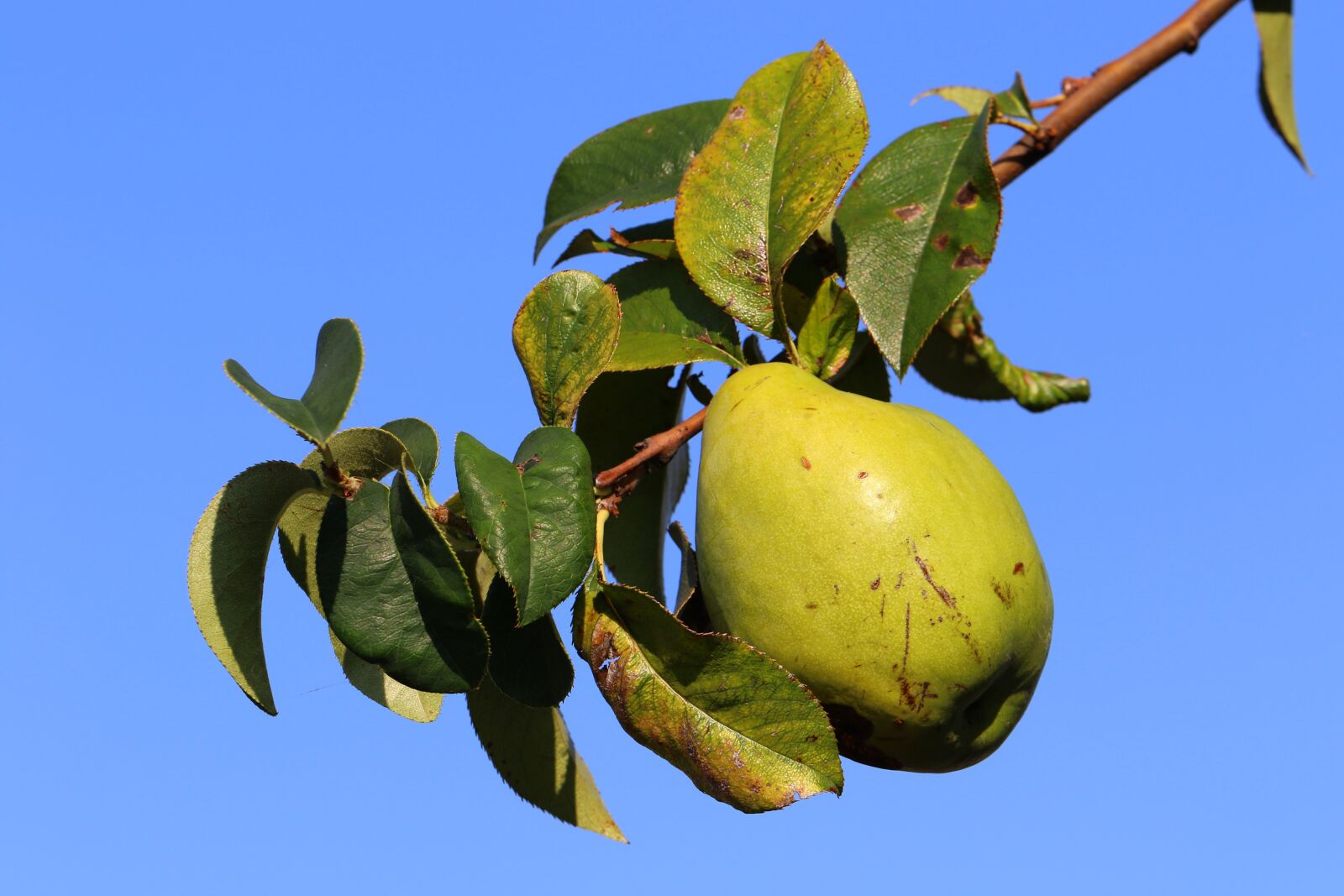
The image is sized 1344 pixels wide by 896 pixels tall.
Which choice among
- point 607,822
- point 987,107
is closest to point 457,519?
point 607,822

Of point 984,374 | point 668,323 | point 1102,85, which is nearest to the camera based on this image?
point 668,323

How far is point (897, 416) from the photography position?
1.40 m

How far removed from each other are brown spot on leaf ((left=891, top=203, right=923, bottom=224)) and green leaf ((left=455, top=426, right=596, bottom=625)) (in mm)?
468

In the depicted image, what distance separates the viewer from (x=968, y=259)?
1.45 meters

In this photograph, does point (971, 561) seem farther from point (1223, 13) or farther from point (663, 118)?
point (1223, 13)

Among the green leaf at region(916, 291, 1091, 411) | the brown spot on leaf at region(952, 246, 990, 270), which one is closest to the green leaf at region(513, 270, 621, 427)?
the brown spot on leaf at region(952, 246, 990, 270)

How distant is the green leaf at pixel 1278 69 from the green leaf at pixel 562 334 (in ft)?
2.82

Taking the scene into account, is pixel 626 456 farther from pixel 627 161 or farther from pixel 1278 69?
pixel 1278 69

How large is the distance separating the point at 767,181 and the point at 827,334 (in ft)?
0.60

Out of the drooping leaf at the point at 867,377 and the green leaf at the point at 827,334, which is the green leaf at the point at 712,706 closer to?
the green leaf at the point at 827,334

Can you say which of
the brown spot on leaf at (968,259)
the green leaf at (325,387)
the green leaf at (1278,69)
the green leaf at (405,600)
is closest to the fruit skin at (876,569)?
the brown spot on leaf at (968,259)

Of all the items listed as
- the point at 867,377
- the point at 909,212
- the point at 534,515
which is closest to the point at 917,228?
the point at 909,212

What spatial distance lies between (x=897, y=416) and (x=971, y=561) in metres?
0.17

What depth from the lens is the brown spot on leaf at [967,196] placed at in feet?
4.95
